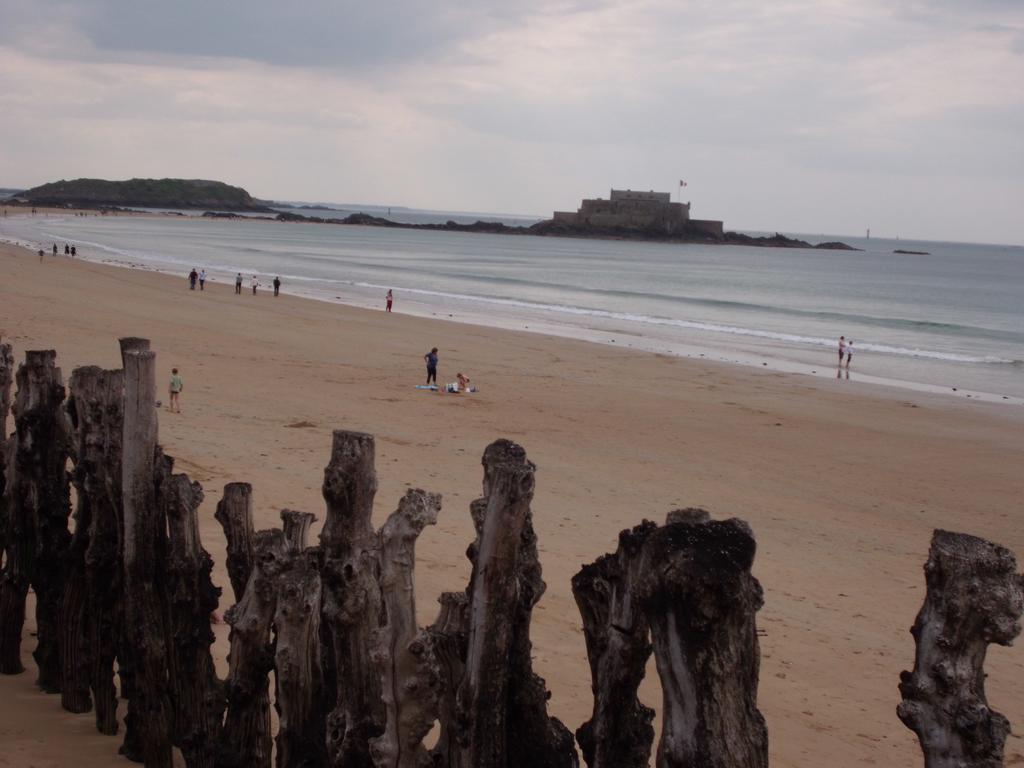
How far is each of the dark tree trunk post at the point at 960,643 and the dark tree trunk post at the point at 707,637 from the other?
0.54 m

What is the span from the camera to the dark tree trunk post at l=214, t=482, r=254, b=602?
16.9 feet

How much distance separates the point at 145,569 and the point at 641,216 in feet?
587

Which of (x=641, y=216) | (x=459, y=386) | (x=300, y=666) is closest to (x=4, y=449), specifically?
(x=300, y=666)

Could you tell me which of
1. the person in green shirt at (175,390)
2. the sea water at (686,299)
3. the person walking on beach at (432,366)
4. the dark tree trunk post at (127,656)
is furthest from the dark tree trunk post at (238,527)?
the sea water at (686,299)

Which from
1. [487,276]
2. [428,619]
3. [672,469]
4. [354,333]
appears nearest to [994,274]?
[487,276]

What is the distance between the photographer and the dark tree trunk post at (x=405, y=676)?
435 cm

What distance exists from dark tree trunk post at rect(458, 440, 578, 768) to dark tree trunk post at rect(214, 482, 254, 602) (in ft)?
4.42

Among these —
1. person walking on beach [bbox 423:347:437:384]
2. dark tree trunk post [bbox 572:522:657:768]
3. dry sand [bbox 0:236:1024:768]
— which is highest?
dark tree trunk post [bbox 572:522:657:768]

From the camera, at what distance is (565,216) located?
632 feet

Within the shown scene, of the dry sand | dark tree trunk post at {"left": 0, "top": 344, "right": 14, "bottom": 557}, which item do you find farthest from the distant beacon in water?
dark tree trunk post at {"left": 0, "top": 344, "right": 14, "bottom": 557}

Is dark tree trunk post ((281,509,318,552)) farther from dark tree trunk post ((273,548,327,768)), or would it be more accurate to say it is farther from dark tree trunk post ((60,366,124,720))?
dark tree trunk post ((60,366,124,720))

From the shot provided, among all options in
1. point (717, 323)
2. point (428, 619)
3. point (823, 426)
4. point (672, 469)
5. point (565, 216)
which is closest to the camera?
point (428, 619)

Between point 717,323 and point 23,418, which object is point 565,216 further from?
point 23,418

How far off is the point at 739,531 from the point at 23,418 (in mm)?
4885
